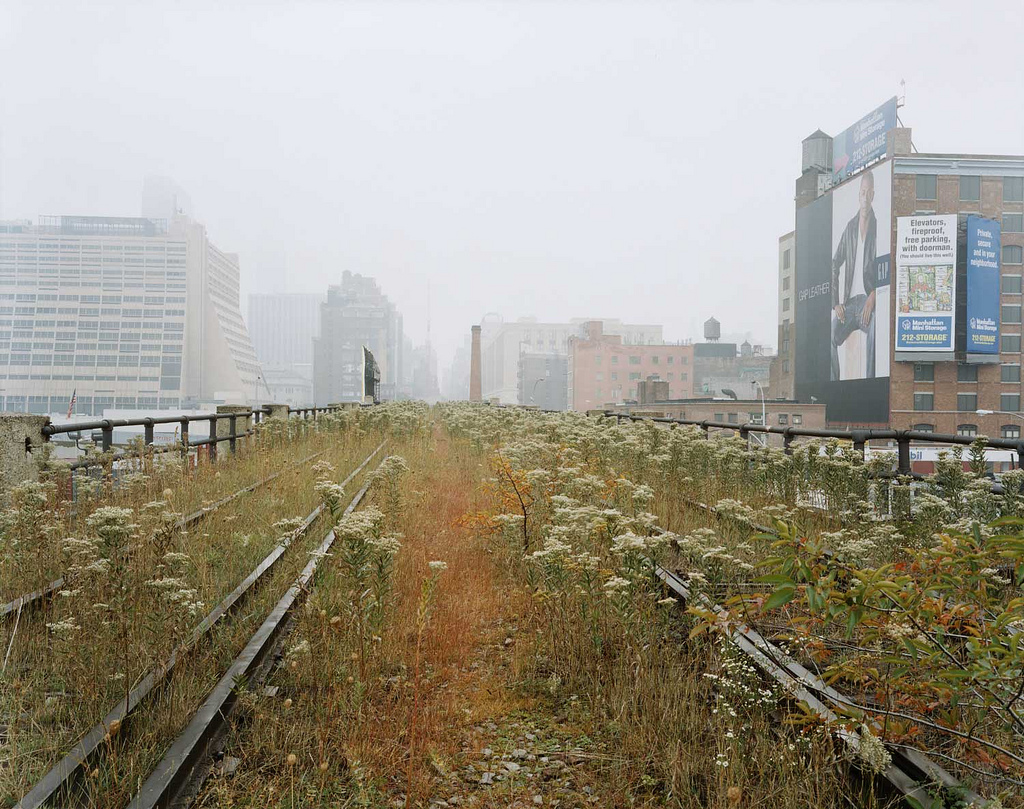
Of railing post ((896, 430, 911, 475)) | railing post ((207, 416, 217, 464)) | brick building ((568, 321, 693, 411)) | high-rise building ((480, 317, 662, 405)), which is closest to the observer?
railing post ((896, 430, 911, 475))

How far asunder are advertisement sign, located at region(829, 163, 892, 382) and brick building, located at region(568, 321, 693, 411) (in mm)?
39025

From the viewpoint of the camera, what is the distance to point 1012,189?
7519 cm

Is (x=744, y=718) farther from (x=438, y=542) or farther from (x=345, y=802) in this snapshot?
(x=438, y=542)

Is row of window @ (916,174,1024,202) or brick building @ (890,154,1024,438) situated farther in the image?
row of window @ (916,174,1024,202)

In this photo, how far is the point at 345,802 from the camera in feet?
9.31

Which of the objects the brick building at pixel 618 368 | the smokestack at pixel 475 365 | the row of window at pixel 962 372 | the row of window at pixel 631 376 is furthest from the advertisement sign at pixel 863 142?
the smokestack at pixel 475 365

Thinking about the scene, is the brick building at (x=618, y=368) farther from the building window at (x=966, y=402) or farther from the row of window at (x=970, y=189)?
the building window at (x=966, y=402)

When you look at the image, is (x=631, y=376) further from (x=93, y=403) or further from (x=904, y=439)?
(x=93, y=403)

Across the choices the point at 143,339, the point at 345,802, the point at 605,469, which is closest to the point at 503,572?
the point at 345,802

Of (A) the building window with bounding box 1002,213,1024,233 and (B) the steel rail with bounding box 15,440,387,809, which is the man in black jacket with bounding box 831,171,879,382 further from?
(B) the steel rail with bounding box 15,440,387,809

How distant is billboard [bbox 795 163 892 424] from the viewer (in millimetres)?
75500

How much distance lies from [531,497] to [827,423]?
289 ft

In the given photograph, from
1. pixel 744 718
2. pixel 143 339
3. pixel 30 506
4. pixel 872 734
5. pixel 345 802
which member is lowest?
pixel 345 802

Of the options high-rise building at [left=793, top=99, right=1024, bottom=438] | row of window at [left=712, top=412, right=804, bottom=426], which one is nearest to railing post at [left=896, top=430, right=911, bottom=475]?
row of window at [left=712, top=412, right=804, bottom=426]
